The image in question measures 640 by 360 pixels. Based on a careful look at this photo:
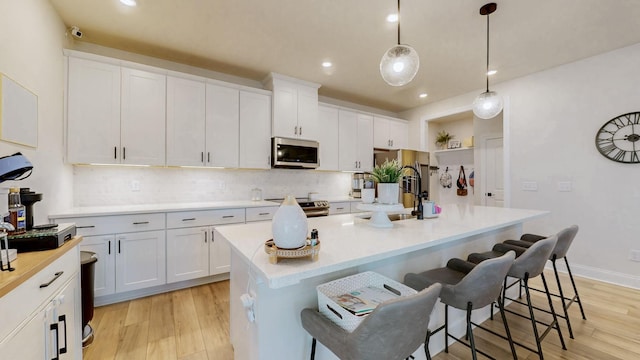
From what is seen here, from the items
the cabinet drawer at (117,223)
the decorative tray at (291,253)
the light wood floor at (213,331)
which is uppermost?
the decorative tray at (291,253)

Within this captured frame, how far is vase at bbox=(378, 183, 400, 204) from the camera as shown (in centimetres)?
162

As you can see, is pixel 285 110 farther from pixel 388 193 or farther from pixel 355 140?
pixel 388 193

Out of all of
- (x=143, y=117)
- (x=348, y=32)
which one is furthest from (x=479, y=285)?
(x=143, y=117)

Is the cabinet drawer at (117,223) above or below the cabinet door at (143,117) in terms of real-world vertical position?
below

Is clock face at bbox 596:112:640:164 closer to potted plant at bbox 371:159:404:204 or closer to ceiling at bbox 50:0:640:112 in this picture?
ceiling at bbox 50:0:640:112

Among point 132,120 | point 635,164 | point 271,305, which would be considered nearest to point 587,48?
point 635,164

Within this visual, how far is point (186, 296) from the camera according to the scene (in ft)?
8.76

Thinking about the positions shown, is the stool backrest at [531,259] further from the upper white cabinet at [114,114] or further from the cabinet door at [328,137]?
the upper white cabinet at [114,114]

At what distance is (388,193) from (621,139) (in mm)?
3351

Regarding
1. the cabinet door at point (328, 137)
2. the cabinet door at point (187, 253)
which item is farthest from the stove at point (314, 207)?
the cabinet door at point (187, 253)

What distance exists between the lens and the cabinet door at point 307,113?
150 inches

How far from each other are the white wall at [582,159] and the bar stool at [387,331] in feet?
11.9

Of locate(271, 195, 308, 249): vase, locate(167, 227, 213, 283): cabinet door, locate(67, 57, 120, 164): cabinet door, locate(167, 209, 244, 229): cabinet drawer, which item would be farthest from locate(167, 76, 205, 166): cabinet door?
locate(271, 195, 308, 249): vase

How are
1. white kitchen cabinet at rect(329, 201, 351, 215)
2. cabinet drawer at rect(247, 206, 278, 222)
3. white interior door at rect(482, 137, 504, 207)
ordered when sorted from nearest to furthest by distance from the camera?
cabinet drawer at rect(247, 206, 278, 222) < white kitchen cabinet at rect(329, 201, 351, 215) < white interior door at rect(482, 137, 504, 207)
